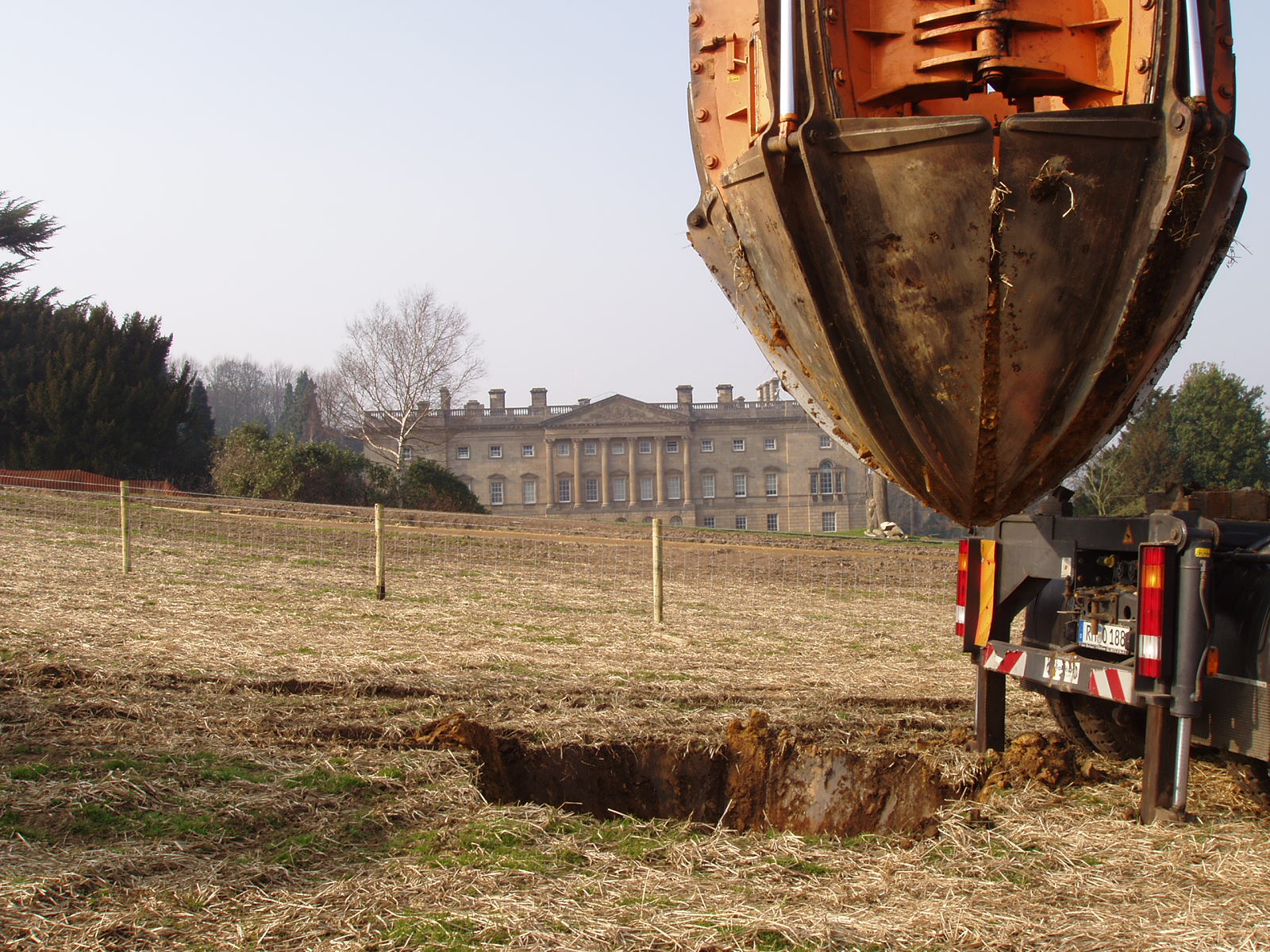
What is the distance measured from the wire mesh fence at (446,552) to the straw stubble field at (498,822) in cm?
528

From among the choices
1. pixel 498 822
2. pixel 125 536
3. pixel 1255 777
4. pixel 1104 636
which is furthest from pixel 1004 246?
pixel 125 536

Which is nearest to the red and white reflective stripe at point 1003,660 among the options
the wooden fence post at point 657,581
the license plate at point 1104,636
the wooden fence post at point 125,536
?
the license plate at point 1104,636

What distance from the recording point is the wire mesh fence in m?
14.7

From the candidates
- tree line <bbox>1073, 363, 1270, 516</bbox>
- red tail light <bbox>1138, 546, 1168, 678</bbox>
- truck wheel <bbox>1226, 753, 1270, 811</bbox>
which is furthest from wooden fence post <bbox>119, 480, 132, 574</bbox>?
tree line <bbox>1073, 363, 1270, 516</bbox>

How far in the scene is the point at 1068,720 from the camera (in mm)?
5910

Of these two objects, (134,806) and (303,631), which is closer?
(134,806)

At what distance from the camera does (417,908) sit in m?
3.48

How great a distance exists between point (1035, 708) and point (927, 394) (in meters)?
4.09

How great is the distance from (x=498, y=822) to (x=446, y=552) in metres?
14.7

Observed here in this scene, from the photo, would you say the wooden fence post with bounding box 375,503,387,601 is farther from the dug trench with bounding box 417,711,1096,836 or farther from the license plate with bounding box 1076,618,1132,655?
the license plate with bounding box 1076,618,1132,655

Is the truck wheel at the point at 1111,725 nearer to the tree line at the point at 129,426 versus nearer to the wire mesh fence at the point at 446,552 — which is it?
the wire mesh fence at the point at 446,552

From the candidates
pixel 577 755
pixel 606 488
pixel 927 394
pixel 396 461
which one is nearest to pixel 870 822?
pixel 577 755

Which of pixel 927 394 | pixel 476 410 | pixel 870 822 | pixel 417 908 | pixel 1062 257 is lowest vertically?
pixel 870 822

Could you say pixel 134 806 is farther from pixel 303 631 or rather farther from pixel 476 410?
pixel 476 410
